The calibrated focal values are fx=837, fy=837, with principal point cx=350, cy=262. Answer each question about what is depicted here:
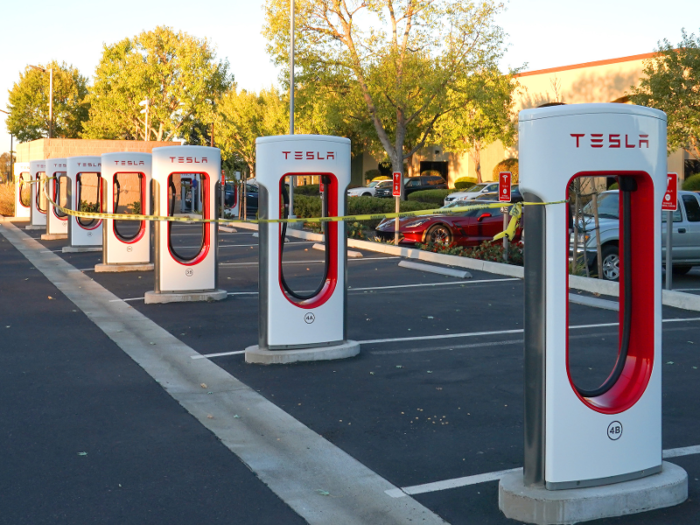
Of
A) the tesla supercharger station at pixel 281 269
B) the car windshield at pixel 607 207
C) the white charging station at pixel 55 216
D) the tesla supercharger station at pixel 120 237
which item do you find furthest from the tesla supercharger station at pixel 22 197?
the tesla supercharger station at pixel 281 269

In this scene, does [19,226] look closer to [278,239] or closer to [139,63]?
[278,239]

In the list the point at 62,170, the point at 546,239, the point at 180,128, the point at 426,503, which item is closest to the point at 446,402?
the point at 426,503

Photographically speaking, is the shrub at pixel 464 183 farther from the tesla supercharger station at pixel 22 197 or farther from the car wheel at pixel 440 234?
the car wheel at pixel 440 234

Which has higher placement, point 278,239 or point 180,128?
point 180,128

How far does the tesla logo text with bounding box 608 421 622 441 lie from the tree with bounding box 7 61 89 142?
7885cm

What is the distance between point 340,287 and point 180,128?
59488 mm

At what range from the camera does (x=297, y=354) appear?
802 centimetres

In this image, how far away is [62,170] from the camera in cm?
2308

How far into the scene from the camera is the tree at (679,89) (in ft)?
111

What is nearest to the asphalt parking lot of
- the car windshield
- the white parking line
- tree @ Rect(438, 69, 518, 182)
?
the white parking line

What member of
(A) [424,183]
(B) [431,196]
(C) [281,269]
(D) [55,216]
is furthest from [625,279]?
(A) [424,183]

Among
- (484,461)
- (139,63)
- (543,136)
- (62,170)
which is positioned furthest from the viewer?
(139,63)

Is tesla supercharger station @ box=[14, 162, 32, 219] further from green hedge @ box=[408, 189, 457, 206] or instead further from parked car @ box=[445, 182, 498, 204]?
green hedge @ box=[408, 189, 457, 206]

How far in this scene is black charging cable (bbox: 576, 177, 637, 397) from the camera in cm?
451
